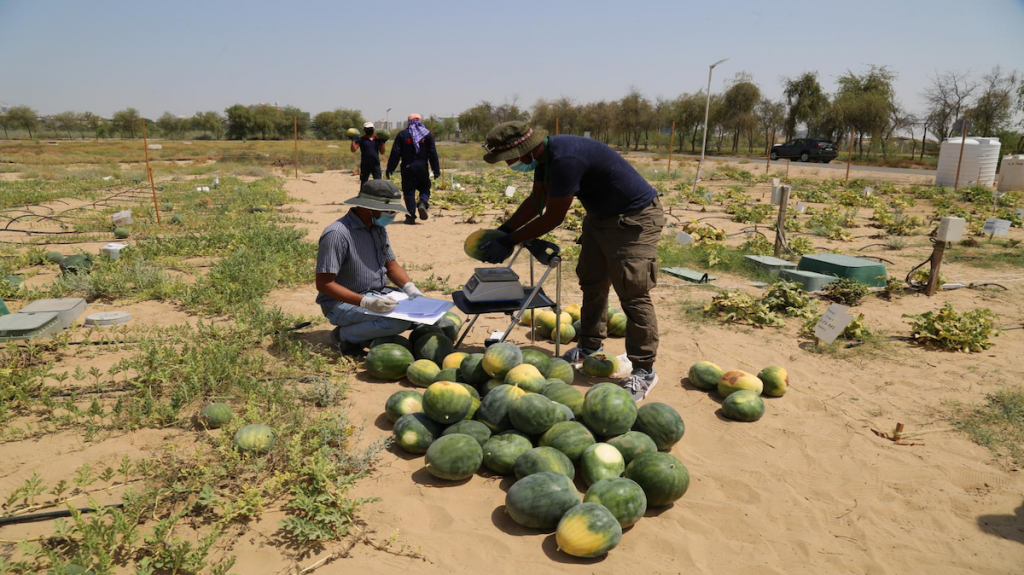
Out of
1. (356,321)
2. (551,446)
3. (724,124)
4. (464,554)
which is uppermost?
(724,124)

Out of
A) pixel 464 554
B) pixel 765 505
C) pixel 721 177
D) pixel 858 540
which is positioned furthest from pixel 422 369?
pixel 721 177

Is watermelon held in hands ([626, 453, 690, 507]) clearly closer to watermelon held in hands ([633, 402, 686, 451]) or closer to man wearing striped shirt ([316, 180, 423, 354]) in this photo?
watermelon held in hands ([633, 402, 686, 451])

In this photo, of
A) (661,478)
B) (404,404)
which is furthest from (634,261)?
(404,404)

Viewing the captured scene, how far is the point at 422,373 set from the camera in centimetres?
408

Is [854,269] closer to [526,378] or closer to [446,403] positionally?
[526,378]

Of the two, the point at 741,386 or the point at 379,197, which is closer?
the point at 741,386

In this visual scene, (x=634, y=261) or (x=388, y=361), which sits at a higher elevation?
(x=634, y=261)

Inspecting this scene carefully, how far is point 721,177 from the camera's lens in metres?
21.0

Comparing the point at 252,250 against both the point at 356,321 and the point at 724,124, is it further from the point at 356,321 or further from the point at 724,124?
the point at 724,124

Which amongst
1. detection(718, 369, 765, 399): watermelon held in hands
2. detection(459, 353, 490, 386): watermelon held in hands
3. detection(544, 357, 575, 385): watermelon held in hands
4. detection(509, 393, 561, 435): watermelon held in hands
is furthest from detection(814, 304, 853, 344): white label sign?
detection(459, 353, 490, 386): watermelon held in hands

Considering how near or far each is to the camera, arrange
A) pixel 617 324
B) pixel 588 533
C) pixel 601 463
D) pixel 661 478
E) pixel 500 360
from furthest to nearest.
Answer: pixel 617 324 < pixel 500 360 < pixel 601 463 < pixel 661 478 < pixel 588 533

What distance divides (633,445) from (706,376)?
141 cm

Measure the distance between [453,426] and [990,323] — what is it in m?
5.02

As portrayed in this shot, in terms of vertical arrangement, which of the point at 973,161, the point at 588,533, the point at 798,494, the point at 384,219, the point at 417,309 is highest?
the point at 973,161
